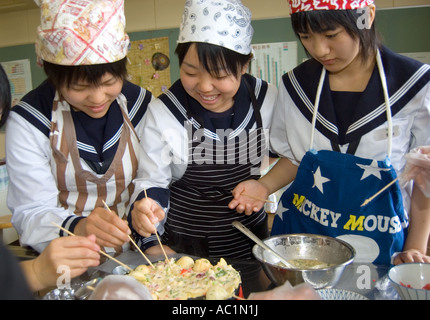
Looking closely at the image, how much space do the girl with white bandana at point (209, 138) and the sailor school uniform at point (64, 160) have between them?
0.11m

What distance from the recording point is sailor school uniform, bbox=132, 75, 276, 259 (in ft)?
4.47

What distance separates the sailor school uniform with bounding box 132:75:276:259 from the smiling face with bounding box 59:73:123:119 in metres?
0.16

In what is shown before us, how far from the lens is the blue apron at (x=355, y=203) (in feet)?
3.63

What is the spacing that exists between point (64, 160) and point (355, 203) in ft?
3.01

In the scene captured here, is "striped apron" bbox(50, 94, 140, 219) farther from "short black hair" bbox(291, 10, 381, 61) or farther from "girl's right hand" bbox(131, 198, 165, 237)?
"short black hair" bbox(291, 10, 381, 61)

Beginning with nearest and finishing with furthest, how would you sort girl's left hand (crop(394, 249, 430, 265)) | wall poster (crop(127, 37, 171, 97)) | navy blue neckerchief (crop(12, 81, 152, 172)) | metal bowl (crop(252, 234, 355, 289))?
metal bowl (crop(252, 234, 355, 289)) < girl's left hand (crop(394, 249, 430, 265)) < navy blue neckerchief (crop(12, 81, 152, 172)) < wall poster (crop(127, 37, 171, 97))

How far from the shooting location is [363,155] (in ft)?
3.89

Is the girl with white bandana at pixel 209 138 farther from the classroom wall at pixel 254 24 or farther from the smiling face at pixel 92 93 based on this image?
the classroom wall at pixel 254 24

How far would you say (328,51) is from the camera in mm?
1101

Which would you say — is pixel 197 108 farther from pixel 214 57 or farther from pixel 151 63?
pixel 151 63

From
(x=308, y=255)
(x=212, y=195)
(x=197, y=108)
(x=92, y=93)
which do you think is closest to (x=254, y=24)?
(x=197, y=108)

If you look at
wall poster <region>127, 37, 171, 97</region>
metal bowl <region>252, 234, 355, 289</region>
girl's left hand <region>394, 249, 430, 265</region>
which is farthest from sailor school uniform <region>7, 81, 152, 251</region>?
wall poster <region>127, 37, 171, 97</region>

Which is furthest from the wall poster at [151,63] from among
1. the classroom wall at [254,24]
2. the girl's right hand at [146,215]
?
the girl's right hand at [146,215]

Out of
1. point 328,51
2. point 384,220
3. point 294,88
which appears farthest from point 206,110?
point 384,220
